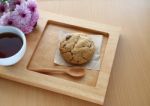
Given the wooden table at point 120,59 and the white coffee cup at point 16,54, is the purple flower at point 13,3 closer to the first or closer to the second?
the white coffee cup at point 16,54

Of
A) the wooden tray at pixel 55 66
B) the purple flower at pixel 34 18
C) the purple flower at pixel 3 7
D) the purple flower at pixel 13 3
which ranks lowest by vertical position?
the wooden tray at pixel 55 66

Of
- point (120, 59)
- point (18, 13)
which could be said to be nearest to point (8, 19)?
point (18, 13)

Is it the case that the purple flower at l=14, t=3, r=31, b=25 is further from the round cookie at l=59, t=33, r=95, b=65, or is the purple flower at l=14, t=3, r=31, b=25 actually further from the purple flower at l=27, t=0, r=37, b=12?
the round cookie at l=59, t=33, r=95, b=65

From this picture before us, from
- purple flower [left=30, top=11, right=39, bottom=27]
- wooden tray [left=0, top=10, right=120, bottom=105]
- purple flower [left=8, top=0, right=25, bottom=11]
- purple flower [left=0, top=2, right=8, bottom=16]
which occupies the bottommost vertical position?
wooden tray [left=0, top=10, right=120, bottom=105]

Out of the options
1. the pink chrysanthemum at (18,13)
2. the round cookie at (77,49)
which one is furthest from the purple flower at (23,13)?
the round cookie at (77,49)

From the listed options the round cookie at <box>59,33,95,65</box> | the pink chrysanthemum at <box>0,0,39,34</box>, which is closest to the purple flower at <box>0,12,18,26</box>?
the pink chrysanthemum at <box>0,0,39,34</box>
